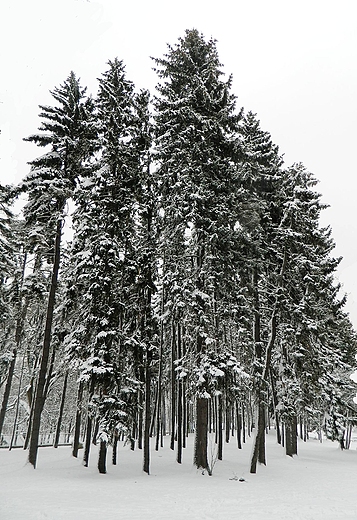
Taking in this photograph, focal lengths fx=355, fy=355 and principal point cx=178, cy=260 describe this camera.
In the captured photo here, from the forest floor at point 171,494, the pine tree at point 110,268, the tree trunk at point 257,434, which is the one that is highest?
the pine tree at point 110,268

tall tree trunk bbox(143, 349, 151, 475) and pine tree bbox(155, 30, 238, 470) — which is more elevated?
pine tree bbox(155, 30, 238, 470)

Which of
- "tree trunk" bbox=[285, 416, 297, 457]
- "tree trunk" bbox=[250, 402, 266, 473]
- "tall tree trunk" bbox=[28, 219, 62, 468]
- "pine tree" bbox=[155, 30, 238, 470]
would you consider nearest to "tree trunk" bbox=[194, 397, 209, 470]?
"pine tree" bbox=[155, 30, 238, 470]

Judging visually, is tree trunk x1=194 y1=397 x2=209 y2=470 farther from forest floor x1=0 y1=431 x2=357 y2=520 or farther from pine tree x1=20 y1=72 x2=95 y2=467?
pine tree x1=20 y1=72 x2=95 y2=467

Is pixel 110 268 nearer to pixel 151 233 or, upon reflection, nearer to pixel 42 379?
pixel 151 233

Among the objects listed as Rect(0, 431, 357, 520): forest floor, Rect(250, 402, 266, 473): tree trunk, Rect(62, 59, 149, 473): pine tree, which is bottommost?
Rect(0, 431, 357, 520): forest floor

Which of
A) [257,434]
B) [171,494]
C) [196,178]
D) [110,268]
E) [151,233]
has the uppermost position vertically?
[196,178]

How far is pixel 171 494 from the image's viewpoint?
33.7ft

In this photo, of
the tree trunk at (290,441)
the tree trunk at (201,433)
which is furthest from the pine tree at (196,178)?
the tree trunk at (290,441)

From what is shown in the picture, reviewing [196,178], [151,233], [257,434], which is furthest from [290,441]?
[196,178]

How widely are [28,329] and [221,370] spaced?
1776cm

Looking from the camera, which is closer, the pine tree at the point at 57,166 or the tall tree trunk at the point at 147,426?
the tall tree trunk at the point at 147,426

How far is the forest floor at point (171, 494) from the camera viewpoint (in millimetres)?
7953

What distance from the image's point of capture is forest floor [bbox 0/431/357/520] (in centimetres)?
795

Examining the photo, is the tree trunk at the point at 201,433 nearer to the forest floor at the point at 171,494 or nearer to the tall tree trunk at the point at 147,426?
the forest floor at the point at 171,494
